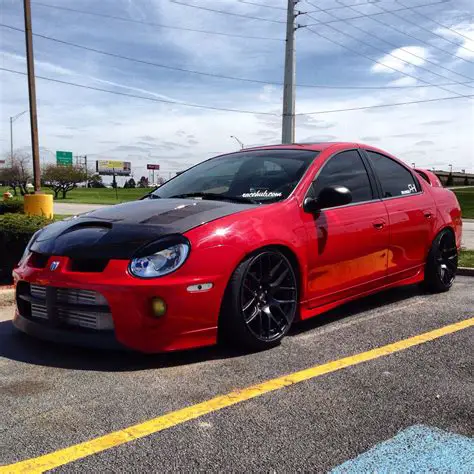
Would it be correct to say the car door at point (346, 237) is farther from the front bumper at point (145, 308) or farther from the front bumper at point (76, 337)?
the front bumper at point (76, 337)

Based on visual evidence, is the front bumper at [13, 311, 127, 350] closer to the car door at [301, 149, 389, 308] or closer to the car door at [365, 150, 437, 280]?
the car door at [301, 149, 389, 308]

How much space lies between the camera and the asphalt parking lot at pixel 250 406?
2.36 m

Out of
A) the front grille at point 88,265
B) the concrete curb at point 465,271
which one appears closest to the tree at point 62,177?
the concrete curb at point 465,271

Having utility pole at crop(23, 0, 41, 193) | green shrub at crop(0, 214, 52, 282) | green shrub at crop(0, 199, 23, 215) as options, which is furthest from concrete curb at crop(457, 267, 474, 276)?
utility pole at crop(23, 0, 41, 193)

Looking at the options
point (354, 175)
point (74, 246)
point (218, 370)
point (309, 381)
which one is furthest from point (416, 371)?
point (74, 246)

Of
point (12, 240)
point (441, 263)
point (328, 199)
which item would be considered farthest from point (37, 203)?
point (328, 199)

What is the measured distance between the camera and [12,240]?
6176 millimetres

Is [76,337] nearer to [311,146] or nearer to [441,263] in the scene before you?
[311,146]

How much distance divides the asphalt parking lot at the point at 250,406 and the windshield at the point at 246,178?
1.14m

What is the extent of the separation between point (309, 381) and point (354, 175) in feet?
7.04

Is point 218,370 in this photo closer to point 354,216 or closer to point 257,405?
point 257,405

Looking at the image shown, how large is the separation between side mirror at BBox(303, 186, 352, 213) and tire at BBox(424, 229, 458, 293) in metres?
1.79

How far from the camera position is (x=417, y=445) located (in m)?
2.47

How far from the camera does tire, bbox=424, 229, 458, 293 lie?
5.43 m
